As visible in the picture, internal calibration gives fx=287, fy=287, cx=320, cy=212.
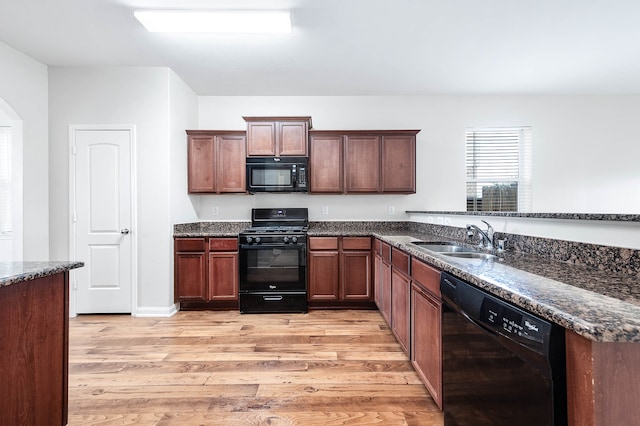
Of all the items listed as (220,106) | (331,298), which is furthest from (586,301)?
(220,106)

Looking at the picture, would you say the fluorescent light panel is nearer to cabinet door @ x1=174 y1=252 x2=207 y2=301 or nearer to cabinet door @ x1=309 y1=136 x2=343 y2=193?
cabinet door @ x1=309 y1=136 x2=343 y2=193

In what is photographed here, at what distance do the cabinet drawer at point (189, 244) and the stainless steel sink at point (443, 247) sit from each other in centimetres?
244

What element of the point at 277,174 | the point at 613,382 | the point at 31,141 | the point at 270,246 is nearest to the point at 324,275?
the point at 270,246

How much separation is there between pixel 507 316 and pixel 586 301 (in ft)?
0.71

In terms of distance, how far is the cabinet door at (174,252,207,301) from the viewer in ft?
11.2

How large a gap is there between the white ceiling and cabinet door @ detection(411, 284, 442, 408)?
226 cm

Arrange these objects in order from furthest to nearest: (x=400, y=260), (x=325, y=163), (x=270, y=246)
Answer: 1. (x=325, y=163)
2. (x=270, y=246)
3. (x=400, y=260)

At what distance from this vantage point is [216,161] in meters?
3.74

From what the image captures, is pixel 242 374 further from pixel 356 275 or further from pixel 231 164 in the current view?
pixel 231 164

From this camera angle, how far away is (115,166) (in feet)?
10.9

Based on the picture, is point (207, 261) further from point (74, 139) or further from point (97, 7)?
point (97, 7)

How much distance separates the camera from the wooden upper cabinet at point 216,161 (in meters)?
3.72

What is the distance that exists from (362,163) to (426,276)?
2.22m

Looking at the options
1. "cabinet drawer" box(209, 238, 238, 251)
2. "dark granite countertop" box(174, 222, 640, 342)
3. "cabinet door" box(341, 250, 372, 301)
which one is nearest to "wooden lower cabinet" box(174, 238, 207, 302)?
"cabinet drawer" box(209, 238, 238, 251)
